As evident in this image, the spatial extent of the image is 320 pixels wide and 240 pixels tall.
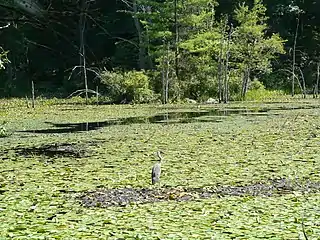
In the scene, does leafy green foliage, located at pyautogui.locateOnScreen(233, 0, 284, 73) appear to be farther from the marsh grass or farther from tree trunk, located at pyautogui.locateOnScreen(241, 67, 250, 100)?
the marsh grass

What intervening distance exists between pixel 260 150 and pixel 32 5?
6.90m

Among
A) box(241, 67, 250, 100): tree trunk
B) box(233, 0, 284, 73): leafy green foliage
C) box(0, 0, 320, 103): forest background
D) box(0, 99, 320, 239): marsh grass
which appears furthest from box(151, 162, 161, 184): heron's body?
box(233, 0, 284, 73): leafy green foliage

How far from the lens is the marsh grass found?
4.02m

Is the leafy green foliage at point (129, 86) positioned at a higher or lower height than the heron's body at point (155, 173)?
higher

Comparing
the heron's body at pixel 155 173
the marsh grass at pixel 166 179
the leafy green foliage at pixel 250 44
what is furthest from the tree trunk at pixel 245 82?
the heron's body at pixel 155 173

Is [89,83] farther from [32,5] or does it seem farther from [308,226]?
[32,5]

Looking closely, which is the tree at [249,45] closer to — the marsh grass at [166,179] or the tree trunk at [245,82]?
the tree trunk at [245,82]

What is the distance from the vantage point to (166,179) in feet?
19.7

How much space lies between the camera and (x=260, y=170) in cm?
643

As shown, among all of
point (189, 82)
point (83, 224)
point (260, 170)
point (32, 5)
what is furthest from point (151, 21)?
point (32, 5)

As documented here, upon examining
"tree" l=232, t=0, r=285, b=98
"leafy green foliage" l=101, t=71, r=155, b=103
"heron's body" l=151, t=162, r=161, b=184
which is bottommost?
"heron's body" l=151, t=162, r=161, b=184

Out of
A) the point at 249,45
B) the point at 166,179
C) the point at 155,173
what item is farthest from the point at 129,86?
the point at 155,173

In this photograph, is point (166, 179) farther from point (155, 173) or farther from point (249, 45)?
point (249, 45)

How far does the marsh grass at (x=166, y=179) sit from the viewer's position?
158 inches
